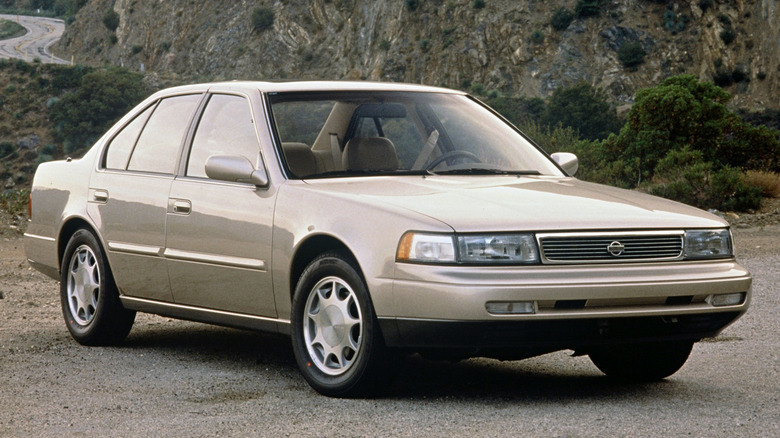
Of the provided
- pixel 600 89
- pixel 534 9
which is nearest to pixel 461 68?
pixel 534 9

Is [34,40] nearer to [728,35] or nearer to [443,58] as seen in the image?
[443,58]

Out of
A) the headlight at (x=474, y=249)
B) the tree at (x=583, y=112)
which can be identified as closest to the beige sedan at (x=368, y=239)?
the headlight at (x=474, y=249)

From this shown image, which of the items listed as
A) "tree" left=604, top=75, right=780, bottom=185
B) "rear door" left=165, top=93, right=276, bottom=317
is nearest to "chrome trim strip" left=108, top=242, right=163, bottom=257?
"rear door" left=165, top=93, right=276, bottom=317

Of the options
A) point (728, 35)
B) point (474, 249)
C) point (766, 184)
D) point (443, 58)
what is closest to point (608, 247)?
point (474, 249)

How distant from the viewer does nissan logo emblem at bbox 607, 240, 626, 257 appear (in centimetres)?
508

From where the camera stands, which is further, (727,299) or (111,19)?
(111,19)

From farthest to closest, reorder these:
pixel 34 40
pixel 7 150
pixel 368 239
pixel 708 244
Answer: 1. pixel 34 40
2. pixel 7 150
3. pixel 708 244
4. pixel 368 239

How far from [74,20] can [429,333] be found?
116 meters

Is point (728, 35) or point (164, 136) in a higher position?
point (164, 136)

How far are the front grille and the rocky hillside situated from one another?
51906mm

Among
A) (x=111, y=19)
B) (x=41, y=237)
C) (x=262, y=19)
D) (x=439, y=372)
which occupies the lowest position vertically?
(x=111, y=19)

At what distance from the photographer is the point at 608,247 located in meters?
5.08

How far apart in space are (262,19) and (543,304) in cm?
8007

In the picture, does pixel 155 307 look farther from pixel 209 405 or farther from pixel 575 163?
pixel 575 163
